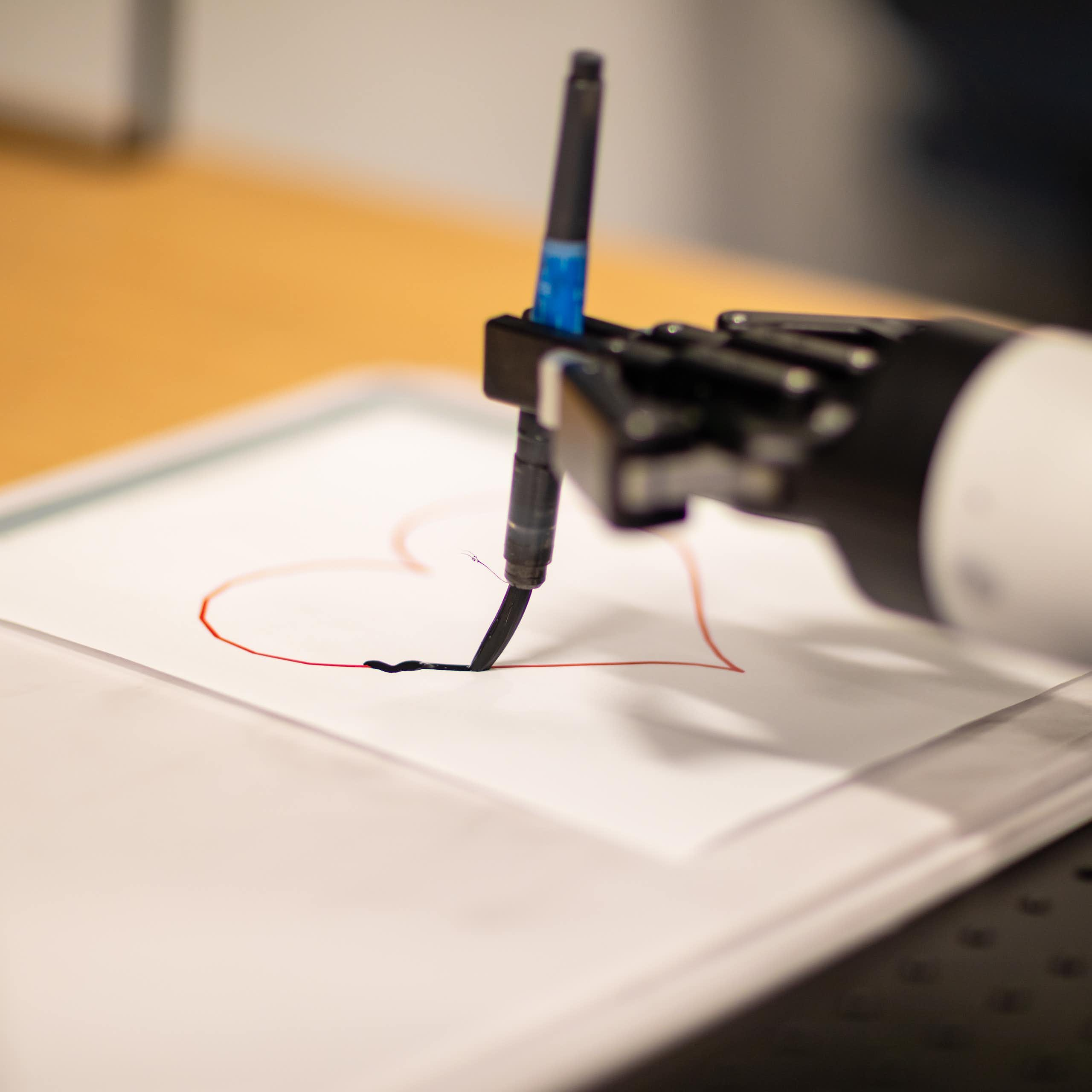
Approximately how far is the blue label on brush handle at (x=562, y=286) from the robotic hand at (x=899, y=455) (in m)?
0.03

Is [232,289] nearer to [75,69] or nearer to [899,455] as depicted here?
[75,69]

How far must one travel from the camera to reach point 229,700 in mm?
437

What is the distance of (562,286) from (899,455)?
0.36 ft

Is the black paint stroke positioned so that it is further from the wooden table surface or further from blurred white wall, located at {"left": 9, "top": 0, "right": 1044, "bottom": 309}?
blurred white wall, located at {"left": 9, "top": 0, "right": 1044, "bottom": 309}

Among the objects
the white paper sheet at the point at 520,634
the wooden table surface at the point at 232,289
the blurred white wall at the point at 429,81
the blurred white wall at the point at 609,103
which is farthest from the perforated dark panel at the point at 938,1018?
the blurred white wall at the point at 429,81

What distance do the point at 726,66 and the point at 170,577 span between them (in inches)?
50.8

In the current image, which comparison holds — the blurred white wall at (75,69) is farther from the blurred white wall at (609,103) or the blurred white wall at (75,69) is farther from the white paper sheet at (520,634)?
the white paper sheet at (520,634)

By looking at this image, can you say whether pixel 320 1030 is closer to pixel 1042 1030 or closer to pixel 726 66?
pixel 1042 1030

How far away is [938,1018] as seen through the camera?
0.34 metres

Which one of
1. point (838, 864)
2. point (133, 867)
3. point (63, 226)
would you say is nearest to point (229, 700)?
point (133, 867)

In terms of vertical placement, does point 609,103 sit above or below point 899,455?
above

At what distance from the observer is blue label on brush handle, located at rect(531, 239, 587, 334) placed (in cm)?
39

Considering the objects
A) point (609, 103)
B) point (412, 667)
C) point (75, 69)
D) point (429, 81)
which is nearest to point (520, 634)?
point (412, 667)

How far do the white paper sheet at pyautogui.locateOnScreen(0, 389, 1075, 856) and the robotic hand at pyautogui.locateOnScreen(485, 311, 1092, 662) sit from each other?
0.28 ft
